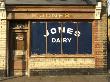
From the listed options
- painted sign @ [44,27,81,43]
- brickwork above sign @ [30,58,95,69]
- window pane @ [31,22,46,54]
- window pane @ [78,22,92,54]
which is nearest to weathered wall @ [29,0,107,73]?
brickwork above sign @ [30,58,95,69]

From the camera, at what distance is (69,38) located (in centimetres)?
1869

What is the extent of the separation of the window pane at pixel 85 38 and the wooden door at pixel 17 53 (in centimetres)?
259

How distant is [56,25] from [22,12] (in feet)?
5.54

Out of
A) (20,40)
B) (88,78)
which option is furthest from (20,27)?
(88,78)

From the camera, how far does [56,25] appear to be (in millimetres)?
18672

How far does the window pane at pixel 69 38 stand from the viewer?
18.7m

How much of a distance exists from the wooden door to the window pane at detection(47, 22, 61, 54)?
3.86 ft

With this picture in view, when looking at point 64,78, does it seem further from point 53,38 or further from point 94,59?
point 53,38

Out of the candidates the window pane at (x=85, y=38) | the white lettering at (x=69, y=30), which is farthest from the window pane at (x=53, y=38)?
the window pane at (x=85, y=38)

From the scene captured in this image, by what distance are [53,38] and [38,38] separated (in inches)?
27.4

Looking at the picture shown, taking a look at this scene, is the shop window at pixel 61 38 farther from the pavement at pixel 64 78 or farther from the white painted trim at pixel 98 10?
the pavement at pixel 64 78

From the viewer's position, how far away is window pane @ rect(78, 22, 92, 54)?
1875cm

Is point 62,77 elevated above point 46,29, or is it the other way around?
point 46,29

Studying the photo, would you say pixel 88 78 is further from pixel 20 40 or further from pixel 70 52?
pixel 20 40
